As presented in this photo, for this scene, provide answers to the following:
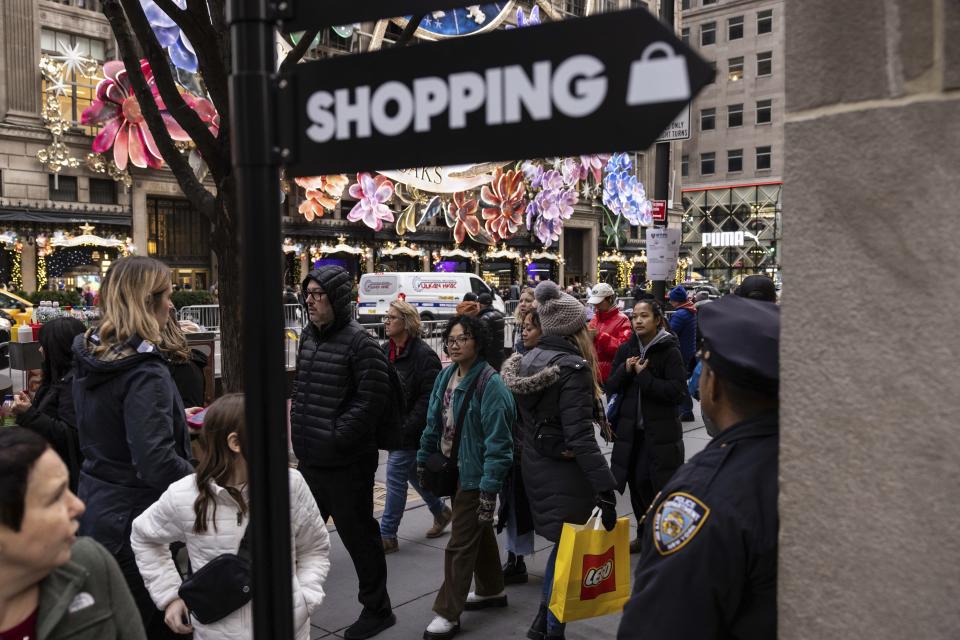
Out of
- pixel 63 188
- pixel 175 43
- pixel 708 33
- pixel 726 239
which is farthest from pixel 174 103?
pixel 708 33

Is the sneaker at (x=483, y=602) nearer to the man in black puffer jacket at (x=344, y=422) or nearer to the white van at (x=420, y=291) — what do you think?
the man in black puffer jacket at (x=344, y=422)

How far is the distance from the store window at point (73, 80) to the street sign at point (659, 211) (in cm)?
2888

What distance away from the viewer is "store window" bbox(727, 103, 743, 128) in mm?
69688

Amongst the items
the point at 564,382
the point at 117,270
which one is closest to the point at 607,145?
the point at 117,270

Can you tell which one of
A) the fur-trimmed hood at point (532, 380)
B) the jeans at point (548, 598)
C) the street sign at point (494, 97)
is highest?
the street sign at point (494, 97)

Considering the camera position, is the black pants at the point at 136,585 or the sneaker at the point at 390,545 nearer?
the black pants at the point at 136,585

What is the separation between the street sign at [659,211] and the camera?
1041 cm

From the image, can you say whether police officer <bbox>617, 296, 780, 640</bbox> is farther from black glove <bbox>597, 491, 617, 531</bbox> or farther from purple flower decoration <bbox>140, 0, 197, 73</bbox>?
purple flower decoration <bbox>140, 0, 197, 73</bbox>

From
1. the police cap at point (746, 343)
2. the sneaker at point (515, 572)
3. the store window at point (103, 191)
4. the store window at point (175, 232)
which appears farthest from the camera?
the store window at point (175, 232)

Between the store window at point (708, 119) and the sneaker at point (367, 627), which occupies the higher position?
the store window at point (708, 119)

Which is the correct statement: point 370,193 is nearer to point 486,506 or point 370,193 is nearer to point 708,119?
point 486,506

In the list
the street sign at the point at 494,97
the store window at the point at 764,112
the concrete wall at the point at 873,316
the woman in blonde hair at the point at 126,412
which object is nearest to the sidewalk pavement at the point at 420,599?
the woman in blonde hair at the point at 126,412

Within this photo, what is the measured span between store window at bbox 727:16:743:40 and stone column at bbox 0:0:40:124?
183 ft

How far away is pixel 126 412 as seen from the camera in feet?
11.3
